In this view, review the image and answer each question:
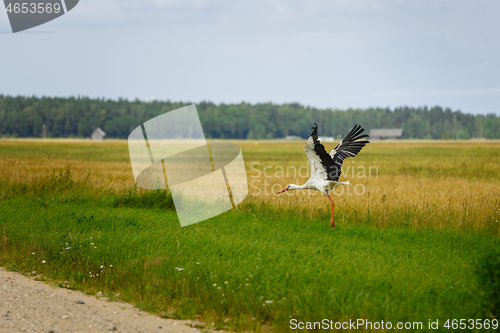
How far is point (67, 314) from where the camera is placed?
23.6ft

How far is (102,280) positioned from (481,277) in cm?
696

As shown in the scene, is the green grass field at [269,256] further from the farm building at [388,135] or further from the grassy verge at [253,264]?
the farm building at [388,135]

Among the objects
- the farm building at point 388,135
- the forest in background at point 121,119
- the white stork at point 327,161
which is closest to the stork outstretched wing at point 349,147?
the white stork at point 327,161

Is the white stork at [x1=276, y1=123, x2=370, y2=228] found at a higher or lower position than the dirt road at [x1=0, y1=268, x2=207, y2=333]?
higher

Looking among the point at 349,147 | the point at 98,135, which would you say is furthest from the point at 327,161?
the point at 98,135

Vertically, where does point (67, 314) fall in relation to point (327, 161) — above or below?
below

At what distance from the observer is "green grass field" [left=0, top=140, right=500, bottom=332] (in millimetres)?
6938

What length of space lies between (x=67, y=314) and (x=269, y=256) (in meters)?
3.97

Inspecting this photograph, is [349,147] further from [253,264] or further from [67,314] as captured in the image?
[67,314]

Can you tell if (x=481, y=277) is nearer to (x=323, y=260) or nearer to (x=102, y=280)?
(x=323, y=260)

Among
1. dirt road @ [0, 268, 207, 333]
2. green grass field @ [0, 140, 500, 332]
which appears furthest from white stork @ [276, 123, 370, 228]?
dirt road @ [0, 268, 207, 333]

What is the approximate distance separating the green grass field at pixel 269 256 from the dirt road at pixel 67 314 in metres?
0.36

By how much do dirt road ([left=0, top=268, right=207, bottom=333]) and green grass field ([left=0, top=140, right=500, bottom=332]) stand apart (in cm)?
36

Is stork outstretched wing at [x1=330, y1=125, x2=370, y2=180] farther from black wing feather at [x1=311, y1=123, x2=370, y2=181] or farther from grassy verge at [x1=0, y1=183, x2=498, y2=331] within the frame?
grassy verge at [x1=0, y1=183, x2=498, y2=331]
